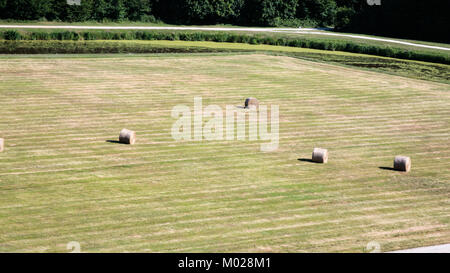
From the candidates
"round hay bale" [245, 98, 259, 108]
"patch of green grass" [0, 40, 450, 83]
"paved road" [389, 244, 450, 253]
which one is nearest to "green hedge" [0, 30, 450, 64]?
"patch of green grass" [0, 40, 450, 83]

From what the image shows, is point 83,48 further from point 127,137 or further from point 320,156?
point 320,156

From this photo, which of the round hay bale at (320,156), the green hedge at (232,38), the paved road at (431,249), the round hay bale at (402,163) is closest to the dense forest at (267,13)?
the green hedge at (232,38)

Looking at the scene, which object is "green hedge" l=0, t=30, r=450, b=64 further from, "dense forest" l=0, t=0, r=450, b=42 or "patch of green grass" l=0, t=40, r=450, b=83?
"dense forest" l=0, t=0, r=450, b=42

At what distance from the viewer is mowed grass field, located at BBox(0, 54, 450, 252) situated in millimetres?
15305

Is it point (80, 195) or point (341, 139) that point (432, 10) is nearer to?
point (341, 139)

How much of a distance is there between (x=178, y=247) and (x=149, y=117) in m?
14.6

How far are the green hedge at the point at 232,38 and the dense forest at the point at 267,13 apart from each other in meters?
14.9

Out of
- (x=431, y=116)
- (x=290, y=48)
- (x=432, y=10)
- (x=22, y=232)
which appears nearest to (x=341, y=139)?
(x=431, y=116)

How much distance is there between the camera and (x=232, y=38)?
216 ft

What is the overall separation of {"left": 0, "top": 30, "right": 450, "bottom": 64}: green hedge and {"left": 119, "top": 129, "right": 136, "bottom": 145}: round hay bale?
125 feet

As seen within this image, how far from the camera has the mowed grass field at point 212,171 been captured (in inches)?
603

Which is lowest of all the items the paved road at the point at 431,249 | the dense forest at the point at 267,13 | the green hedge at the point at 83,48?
the paved road at the point at 431,249

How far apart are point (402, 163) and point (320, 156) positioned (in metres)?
2.85

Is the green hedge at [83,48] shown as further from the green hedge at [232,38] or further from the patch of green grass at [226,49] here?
the green hedge at [232,38]
